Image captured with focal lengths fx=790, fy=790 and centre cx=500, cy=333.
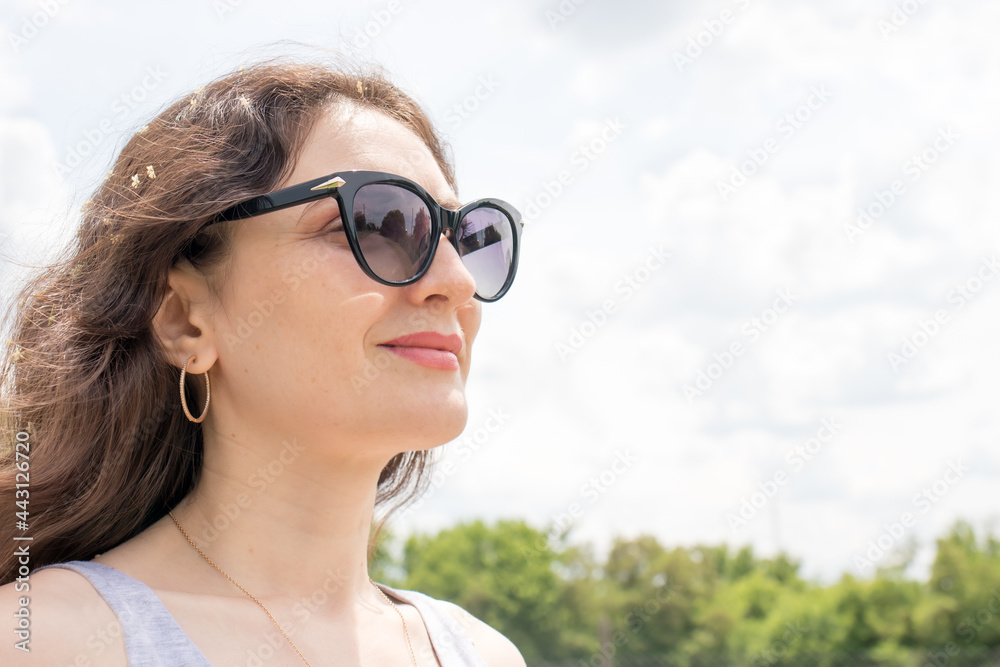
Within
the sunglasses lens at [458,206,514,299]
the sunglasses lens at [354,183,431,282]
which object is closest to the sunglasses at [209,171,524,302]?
the sunglasses lens at [354,183,431,282]

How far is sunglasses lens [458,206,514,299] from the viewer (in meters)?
2.19

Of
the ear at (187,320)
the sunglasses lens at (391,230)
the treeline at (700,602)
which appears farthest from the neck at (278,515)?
the treeline at (700,602)

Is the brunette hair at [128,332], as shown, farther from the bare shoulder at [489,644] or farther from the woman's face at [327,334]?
the bare shoulder at [489,644]

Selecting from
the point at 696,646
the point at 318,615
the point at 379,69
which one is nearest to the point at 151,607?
the point at 318,615

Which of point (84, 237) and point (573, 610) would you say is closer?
point (84, 237)

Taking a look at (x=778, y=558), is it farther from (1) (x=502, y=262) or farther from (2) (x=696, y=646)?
(1) (x=502, y=262)

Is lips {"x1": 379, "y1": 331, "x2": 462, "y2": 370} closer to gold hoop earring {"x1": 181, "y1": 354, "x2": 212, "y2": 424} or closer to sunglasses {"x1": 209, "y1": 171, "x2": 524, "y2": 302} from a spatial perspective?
sunglasses {"x1": 209, "y1": 171, "x2": 524, "y2": 302}

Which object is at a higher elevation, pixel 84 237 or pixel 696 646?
pixel 84 237

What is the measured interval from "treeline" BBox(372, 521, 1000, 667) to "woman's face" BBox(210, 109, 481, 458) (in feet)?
36.6

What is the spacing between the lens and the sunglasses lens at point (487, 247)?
2188 mm

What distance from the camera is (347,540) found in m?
2.08

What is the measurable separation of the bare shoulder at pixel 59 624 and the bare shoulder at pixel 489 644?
3.45ft

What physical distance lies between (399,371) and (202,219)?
23.8 inches

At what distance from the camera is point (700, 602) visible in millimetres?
27391
